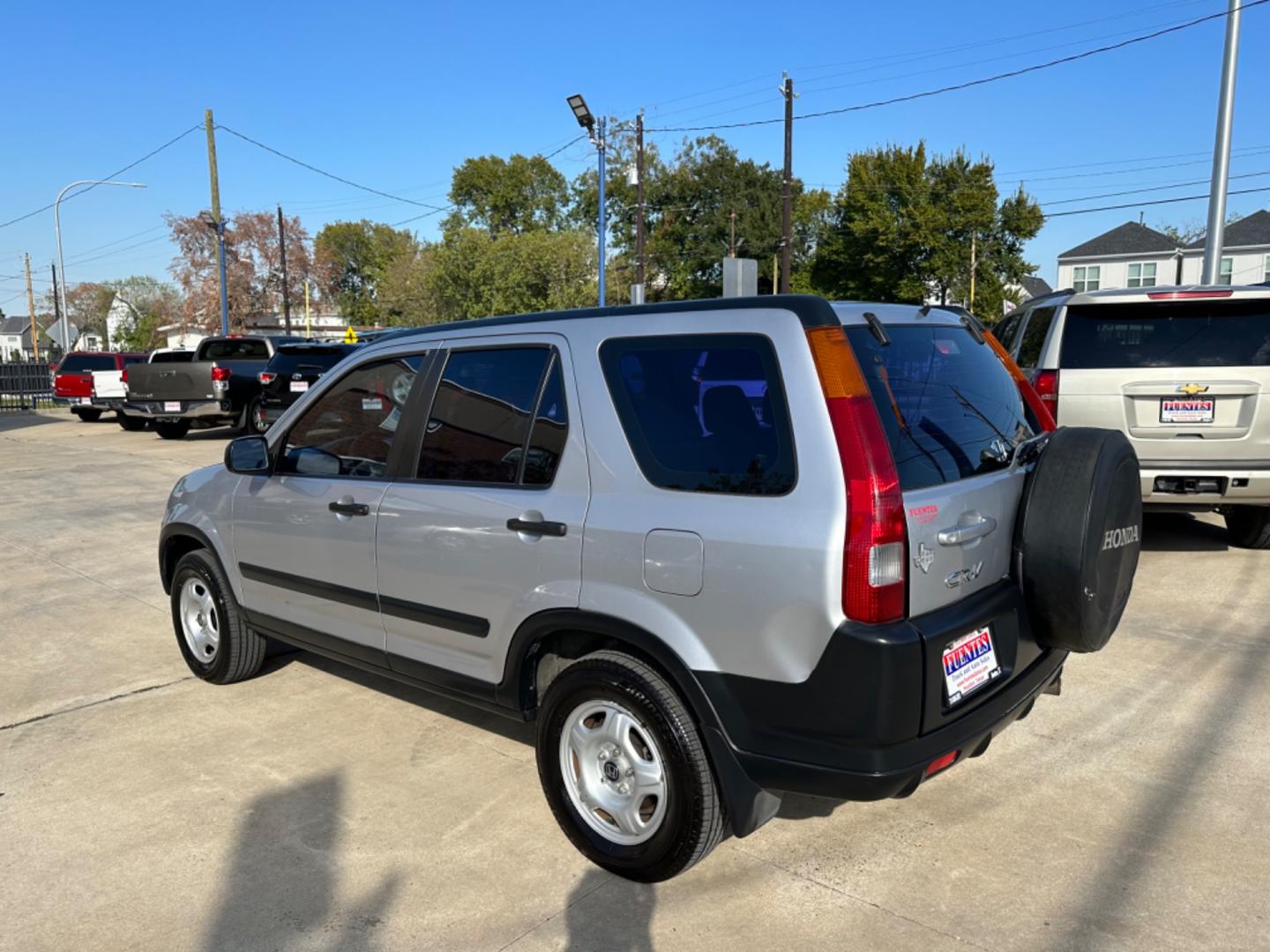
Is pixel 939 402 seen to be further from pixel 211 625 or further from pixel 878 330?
pixel 211 625

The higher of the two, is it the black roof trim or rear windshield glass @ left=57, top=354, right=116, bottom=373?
the black roof trim

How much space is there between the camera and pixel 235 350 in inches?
698

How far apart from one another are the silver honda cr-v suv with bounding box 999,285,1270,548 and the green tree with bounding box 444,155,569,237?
81.0 meters

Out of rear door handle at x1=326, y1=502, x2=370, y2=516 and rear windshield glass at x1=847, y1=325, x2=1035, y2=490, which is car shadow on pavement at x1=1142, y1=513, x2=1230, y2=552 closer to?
rear windshield glass at x1=847, y1=325, x2=1035, y2=490

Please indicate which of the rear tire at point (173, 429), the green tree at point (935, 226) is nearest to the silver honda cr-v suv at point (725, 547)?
the rear tire at point (173, 429)

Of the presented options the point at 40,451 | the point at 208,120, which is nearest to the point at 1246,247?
the point at 208,120

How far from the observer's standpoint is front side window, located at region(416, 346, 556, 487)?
3162 millimetres

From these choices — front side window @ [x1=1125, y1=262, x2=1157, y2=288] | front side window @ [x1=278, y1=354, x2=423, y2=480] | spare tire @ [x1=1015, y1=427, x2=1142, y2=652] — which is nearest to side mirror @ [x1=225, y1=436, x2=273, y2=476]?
front side window @ [x1=278, y1=354, x2=423, y2=480]

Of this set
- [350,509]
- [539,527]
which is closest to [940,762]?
[539,527]

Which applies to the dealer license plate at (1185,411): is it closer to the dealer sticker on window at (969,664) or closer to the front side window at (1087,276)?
the dealer sticker on window at (969,664)

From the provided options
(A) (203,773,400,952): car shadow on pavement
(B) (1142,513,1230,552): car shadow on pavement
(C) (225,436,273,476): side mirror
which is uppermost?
(C) (225,436,273,476): side mirror

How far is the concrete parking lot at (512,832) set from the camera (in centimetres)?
275

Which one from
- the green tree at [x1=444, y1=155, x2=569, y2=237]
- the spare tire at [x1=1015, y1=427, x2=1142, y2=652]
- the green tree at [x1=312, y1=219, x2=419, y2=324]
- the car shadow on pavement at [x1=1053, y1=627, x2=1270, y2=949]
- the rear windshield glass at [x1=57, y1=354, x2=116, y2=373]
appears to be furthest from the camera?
the green tree at [x1=312, y1=219, x2=419, y2=324]

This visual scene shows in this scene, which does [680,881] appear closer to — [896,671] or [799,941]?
[799,941]
